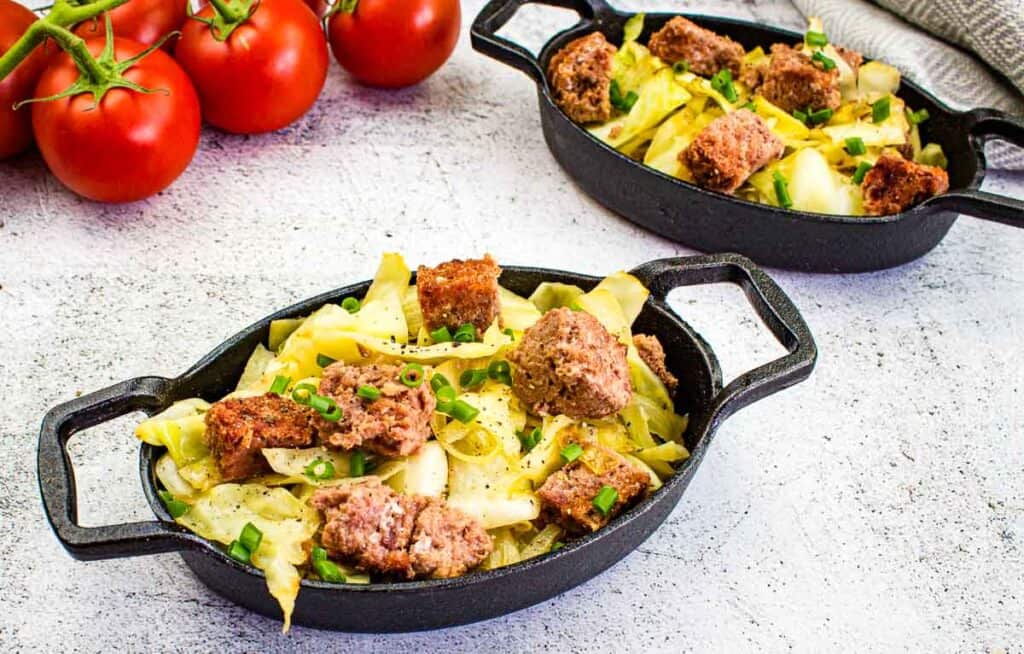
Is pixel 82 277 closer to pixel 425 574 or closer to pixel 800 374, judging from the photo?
pixel 425 574

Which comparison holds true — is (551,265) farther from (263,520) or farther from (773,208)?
(263,520)

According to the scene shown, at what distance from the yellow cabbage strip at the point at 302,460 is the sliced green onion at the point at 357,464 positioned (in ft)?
0.05

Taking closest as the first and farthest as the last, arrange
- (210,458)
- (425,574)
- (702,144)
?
1. (425,574)
2. (210,458)
3. (702,144)

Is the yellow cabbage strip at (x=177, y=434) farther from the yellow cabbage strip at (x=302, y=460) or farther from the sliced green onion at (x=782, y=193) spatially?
the sliced green onion at (x=782, y=193)

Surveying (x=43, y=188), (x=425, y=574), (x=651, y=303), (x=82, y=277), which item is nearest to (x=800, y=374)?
(x=651, y=303)

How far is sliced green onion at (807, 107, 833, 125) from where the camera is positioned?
374 cm

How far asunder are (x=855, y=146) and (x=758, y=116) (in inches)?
12.3

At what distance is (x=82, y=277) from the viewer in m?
3.49

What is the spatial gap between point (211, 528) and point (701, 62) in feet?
7.65

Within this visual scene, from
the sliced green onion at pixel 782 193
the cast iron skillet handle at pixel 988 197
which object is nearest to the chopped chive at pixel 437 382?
the sliced green onion at pixel 782 193

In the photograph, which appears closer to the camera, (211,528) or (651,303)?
→ (211,528)

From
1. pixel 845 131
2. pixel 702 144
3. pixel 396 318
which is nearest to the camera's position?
pixel 396 318

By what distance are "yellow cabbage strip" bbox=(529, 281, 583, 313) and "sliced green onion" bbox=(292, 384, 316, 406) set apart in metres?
0.64

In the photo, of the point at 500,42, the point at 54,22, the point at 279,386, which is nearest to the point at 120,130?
the point at 54,22
